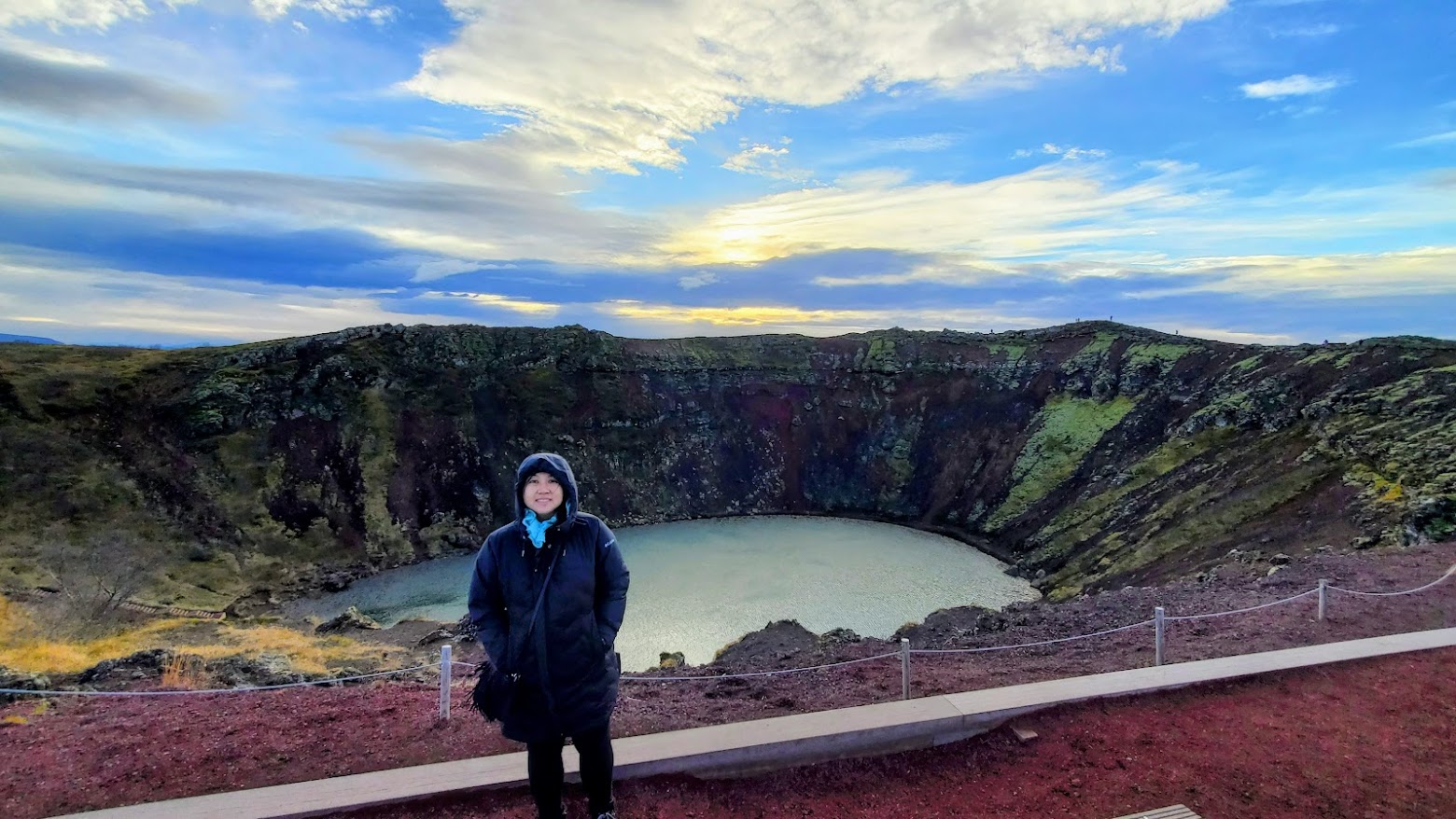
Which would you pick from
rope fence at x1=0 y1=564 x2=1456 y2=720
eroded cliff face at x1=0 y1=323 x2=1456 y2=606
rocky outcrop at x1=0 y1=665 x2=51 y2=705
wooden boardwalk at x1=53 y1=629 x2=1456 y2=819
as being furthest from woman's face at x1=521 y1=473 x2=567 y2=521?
eroded cliff face at x1=0 y1=323 x2=1456 y2=606

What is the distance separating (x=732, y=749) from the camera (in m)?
6.78

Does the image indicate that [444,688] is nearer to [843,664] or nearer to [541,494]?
[541,494]

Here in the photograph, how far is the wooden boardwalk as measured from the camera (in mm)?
6223

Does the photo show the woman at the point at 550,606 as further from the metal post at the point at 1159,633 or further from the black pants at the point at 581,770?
the metal post at the point at 1159,633

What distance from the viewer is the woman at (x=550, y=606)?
16.4ft

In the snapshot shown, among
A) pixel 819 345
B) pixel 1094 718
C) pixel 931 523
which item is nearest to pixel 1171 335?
pixel 931 523

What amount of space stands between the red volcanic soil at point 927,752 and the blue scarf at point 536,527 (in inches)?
107

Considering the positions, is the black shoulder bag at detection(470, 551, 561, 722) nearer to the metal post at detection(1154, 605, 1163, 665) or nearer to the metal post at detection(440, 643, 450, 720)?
the metal post at detection(440, 643, 450, 720)

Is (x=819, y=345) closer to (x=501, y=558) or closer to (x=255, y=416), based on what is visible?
(x=255, y=416)

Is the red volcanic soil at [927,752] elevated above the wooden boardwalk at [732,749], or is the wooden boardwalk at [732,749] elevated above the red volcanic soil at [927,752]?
the wooden boardwalk at [732,749]

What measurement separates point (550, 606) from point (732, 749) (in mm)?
2903

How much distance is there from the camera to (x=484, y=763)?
22.2 ft

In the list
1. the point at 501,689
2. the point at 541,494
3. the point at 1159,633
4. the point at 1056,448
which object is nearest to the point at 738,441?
the point at 1056,448

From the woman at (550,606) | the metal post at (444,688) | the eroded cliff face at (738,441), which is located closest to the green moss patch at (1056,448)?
the eroded cliff face at (738,441)
